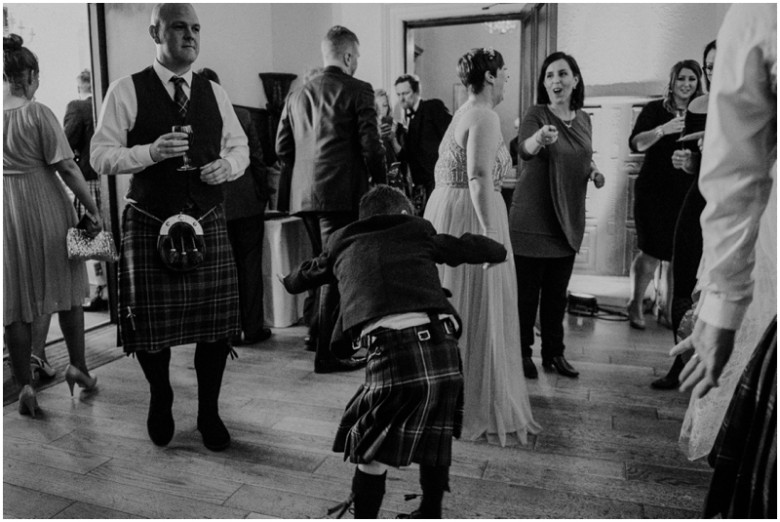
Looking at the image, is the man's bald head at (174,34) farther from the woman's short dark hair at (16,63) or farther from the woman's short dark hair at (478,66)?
the woman's short dark hair at (478,66)

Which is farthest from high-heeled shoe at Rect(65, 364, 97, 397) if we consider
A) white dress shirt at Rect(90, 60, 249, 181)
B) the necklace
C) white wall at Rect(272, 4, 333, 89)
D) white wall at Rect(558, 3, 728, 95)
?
white wall at Rect(558, 3, 728, 95)

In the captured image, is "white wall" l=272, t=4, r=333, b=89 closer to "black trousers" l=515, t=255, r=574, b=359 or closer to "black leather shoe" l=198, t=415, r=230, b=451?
"black trousers" l=515, t=255, r=574, b=359

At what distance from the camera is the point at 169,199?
2.12 m

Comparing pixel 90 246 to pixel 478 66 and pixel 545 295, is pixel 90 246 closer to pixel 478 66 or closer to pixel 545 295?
pixel 478 66

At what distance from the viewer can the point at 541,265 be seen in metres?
2.95

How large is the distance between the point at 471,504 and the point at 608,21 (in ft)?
13.9

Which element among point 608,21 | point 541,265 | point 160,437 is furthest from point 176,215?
point 608,21

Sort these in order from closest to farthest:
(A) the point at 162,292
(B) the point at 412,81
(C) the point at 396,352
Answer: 1. (C) the point at 396,352
2. (A) the point at 162,292
3. (B) the point at 412,81

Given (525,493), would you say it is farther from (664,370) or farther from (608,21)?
(608,21)

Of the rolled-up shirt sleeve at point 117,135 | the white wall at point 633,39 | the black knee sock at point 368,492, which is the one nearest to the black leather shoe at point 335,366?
the rolled-up shirt sleeve at point 117,135

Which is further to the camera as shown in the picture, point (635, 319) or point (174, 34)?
point (635, 319)

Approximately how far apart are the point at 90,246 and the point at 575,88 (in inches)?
85.9

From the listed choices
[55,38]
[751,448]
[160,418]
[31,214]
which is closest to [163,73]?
[31,214]

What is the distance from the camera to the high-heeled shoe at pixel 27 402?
2617mm
